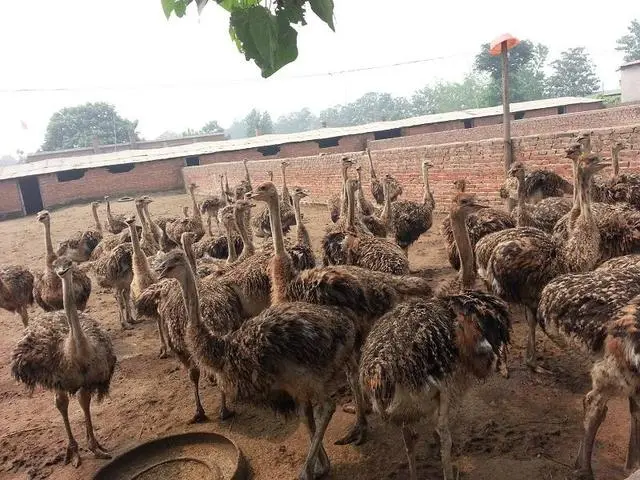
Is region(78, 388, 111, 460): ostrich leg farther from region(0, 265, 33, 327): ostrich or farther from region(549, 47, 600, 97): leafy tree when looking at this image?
region(549, 47, 600, 97): leafy tree

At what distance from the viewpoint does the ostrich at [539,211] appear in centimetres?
681

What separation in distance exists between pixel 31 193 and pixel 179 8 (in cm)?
3011

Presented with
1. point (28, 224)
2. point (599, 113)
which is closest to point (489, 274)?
point (599, 113)

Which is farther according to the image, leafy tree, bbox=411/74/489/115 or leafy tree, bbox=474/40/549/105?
leafy tree, bbox=411/74/489/115

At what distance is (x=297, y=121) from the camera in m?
164

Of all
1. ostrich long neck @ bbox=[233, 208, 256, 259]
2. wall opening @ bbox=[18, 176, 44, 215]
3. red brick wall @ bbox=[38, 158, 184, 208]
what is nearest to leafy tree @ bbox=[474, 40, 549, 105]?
red brick wall @ bbox=[38, 158, 184, 208]

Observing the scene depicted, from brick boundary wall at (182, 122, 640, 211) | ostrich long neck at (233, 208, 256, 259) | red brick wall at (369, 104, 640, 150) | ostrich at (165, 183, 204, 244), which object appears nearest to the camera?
ostrich long neck at (233, 208, 256, 259)

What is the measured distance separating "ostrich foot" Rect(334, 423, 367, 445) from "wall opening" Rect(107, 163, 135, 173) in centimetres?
2840

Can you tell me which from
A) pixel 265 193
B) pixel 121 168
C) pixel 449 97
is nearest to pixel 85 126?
pixel 121 168

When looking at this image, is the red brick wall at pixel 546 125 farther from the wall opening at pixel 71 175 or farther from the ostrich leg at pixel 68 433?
the ostrich leg at pixel 68 433

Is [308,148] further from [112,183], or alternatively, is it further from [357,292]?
[357,292]

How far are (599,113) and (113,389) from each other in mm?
20932

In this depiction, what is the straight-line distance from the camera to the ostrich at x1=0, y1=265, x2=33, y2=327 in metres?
7.76

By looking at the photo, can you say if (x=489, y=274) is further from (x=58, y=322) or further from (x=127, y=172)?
(x=127, y=172)
